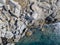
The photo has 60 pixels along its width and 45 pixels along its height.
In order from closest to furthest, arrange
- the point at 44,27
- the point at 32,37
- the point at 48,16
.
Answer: the point at 32,37 → the point at 44,27 → the point at 48,16

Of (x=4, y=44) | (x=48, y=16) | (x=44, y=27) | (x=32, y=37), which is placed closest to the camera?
(x=4, y=44)

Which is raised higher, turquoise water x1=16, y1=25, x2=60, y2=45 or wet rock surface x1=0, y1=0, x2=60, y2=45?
wet rock surface x1=0, y1=0, x2=60, y2=45

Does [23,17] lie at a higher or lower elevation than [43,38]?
higher

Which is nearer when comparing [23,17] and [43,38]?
[43,38]

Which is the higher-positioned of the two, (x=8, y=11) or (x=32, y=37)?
(x=8, y=11)

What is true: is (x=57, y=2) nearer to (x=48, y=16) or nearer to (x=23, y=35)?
(x=48, y=16)

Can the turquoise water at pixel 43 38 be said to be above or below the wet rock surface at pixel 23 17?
below

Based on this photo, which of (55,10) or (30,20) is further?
(55,10)

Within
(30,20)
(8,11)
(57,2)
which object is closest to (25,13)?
(30,20)
